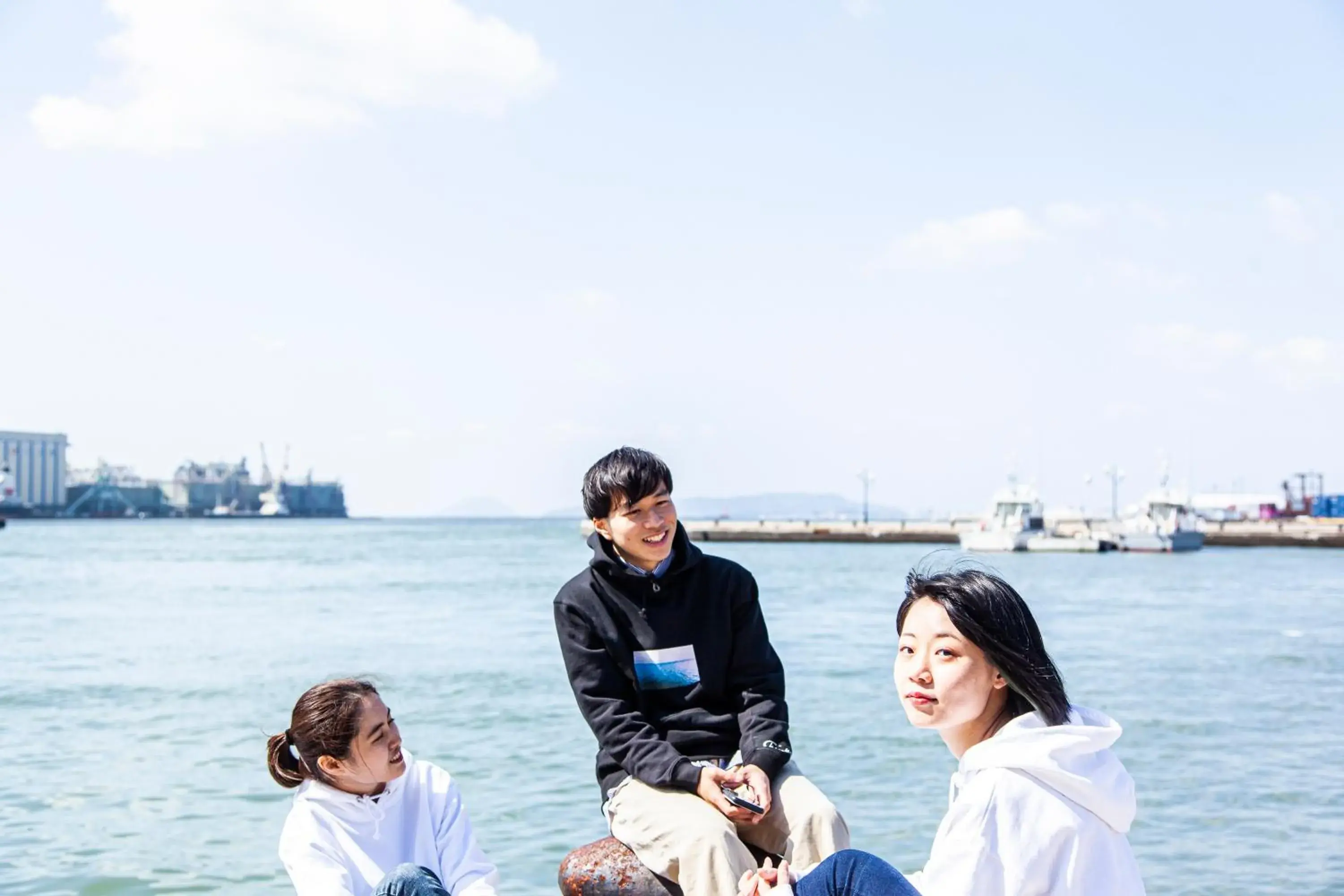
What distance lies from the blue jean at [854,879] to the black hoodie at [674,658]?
132 cm

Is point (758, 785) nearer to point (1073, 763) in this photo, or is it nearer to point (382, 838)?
point (382, 838)

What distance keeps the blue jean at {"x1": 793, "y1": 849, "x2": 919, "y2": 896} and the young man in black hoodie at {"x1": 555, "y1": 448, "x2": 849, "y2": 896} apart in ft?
3.76

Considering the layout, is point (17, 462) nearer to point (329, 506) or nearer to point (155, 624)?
point (329, 506)

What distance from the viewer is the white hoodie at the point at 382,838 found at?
3.02 metres

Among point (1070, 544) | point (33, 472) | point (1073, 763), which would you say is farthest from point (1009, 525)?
point (33, 472)

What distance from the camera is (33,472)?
135 meters

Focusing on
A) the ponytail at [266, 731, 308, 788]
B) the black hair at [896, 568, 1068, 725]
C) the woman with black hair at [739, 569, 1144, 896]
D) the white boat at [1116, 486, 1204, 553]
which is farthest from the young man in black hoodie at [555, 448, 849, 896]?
the white boat at [1116, 486, 1204, 553]

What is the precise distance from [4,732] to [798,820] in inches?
450

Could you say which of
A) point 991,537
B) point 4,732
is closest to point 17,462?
point 991,537

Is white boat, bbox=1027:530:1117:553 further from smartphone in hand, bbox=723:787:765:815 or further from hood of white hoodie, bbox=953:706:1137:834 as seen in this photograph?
hood of white hoodie, bbox=953:706:1137:834

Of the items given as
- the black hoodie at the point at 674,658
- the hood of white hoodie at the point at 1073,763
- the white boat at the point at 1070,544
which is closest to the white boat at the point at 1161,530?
the white boat at the point at 1070,544

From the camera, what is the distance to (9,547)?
2707 inches

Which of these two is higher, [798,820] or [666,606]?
[666,606]

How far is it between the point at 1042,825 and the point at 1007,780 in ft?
0.29
